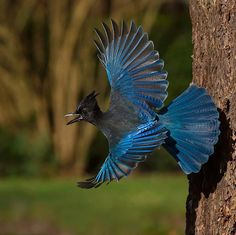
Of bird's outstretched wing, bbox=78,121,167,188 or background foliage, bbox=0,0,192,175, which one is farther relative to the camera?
background foliage, bbox=0,0,192,175

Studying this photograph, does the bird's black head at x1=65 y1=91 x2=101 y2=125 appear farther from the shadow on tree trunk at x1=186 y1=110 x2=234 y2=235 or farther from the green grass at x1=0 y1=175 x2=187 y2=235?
the green grass at x1=0 y1=175 x2=187 y2=235

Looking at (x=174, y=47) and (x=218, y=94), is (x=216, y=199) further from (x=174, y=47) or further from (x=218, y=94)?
(x=174, y=47)

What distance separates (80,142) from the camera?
17500 mm

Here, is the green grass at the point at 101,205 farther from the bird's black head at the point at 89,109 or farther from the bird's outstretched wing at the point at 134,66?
the bird's black head at the point at 89,109

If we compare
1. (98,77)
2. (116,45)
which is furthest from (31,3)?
(116,45)

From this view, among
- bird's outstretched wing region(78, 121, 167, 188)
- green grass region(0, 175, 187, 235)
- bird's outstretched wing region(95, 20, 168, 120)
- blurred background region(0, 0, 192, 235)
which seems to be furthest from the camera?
blurred background region(0, 0, 192, 235)

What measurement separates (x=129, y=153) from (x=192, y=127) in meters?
0.33

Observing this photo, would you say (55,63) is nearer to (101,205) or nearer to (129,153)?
(101,205)

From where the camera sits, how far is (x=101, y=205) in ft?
42.7

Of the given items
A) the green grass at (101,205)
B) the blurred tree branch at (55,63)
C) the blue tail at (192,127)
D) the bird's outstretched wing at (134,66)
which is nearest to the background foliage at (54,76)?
the blurred tree branch at (55,63)

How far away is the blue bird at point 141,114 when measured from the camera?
13.4ft

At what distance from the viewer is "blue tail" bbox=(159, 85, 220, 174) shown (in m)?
4.10

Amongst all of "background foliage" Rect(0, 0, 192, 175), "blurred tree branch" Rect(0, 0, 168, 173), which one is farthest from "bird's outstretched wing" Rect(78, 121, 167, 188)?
"blurred tree branch" Rect(0, 0, 168, 173)

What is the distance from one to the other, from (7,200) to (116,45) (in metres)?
8.64
